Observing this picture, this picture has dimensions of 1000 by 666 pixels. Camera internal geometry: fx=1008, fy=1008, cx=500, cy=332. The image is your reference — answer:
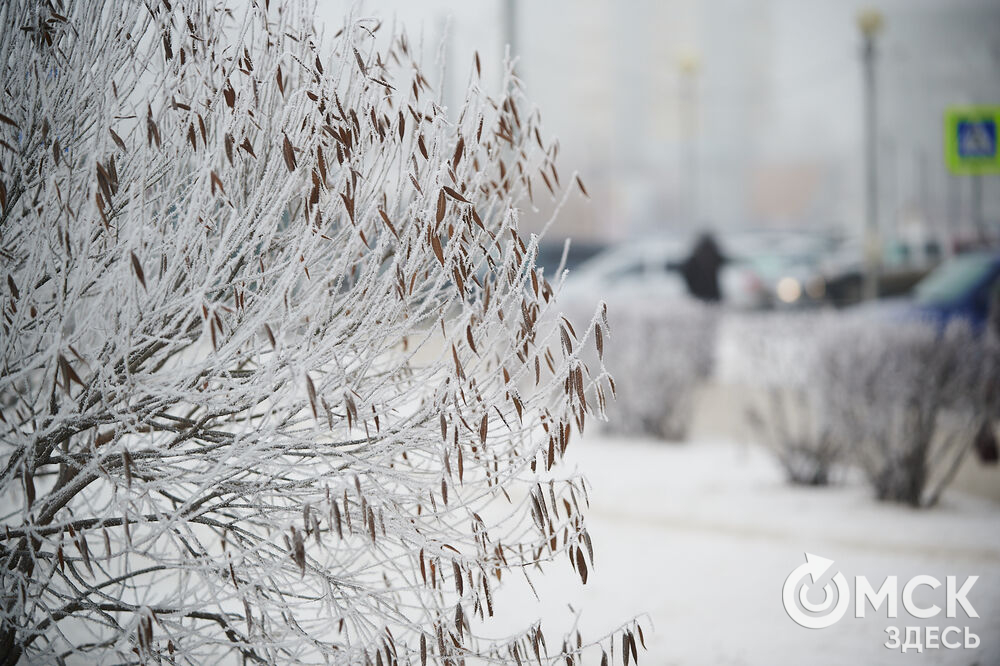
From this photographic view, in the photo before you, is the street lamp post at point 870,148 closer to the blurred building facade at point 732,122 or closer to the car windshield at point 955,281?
the car windshield at point 955,281

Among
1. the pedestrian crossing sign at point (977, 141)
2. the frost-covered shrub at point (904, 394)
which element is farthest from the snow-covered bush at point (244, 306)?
the pedestrian crossing sign at point (977, 141)

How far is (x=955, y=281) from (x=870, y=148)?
14.9 ft

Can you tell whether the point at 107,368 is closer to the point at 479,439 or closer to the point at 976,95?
the point at 479,439

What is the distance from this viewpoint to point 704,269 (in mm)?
15828

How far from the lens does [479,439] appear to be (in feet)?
8.14

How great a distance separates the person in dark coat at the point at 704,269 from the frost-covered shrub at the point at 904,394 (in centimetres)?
916

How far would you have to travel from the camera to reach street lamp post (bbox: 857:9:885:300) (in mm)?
14656

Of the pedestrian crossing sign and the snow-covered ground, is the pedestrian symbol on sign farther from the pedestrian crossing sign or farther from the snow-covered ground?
the snow-covered ground

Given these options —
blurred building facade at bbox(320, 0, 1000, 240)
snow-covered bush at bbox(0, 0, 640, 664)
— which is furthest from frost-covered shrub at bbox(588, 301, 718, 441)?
blurred building facade at bbox(320, 0, 1000, 240)

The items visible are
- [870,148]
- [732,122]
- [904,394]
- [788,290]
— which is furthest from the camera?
[732,122]

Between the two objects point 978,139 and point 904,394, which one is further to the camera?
point 978,139

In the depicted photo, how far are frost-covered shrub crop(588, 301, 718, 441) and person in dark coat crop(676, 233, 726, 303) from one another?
6789mm

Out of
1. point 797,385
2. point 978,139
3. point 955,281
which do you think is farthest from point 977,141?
point 797,385

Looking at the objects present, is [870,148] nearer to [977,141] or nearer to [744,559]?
[977,141]
